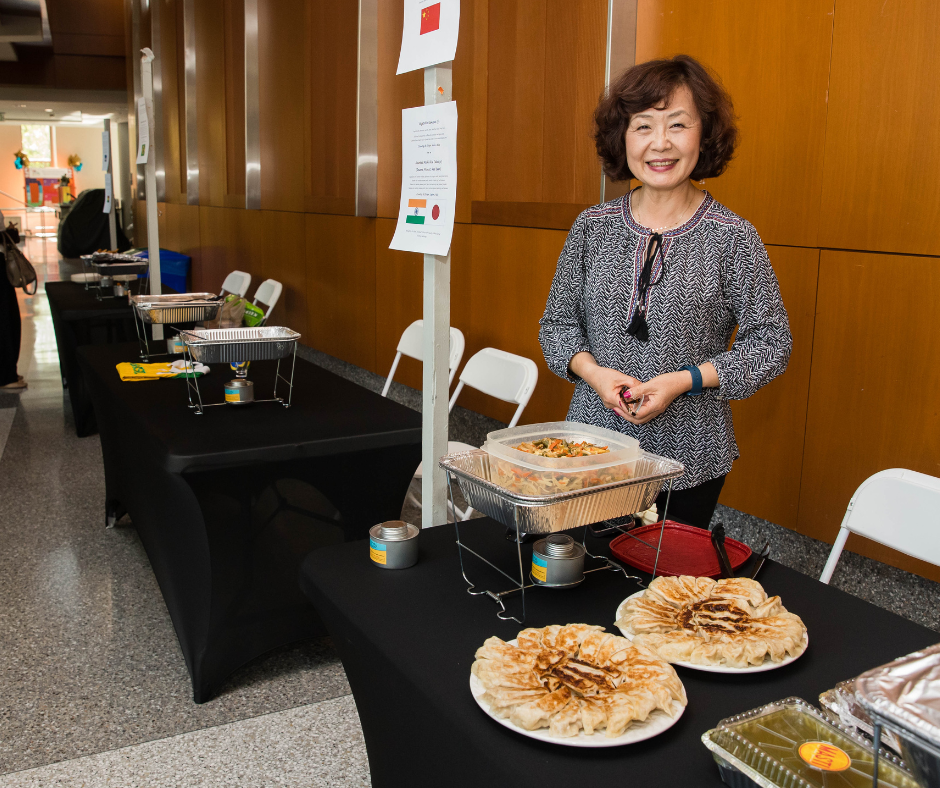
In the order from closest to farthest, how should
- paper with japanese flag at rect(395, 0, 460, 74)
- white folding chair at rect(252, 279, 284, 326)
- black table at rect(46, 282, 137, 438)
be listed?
1. paper with japanese flag at rect(395, 0, 460, 74)
2. black table at rect(46, 282, 137, 438)
3. white folding chair at rect(252, 279, 284, 326)

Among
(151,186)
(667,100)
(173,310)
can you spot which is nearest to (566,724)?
(667,100)

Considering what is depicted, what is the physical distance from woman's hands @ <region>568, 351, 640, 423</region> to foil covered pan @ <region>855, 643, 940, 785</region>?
102 centimetres

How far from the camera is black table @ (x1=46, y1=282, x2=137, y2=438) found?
4.78 m

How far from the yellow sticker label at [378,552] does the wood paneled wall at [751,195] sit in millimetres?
1729

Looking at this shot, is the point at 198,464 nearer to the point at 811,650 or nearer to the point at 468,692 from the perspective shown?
the point at 468,692

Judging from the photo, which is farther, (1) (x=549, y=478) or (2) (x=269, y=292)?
(2) (x=269, y=292)

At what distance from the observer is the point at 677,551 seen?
1.39 metres

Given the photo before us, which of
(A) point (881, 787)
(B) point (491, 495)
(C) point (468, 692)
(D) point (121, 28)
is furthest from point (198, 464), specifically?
(D) point (121, 28)

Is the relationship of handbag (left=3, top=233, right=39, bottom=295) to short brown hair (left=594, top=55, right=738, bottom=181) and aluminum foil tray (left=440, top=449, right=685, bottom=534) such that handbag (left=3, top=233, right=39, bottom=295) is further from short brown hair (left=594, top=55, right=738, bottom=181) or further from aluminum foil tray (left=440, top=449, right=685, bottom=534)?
aluminum foil tray (left=440, top=449, right=685, bottom=534)

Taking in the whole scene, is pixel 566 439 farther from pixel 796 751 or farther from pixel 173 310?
pixel 173 310

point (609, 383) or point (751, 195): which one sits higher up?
point (751, 195)

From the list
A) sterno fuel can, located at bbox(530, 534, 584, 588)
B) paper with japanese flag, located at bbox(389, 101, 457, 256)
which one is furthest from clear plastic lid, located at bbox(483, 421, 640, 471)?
paper with japanese flag, located at bbox(389, 101, 457, 256)

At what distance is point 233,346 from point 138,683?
1021mm

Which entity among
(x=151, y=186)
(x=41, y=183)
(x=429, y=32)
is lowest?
(x=151, y=186)
